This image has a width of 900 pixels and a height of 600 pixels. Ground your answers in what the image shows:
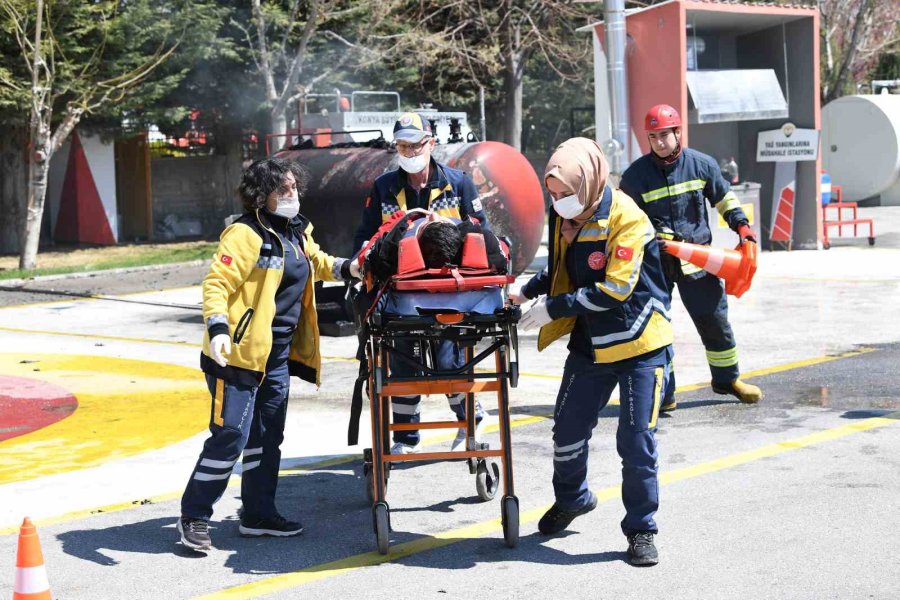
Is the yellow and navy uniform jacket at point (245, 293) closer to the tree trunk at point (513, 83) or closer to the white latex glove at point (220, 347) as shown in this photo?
the white latex glove at point (220, 347)

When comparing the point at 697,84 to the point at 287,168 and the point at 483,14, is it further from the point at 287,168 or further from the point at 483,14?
the point at 287,168

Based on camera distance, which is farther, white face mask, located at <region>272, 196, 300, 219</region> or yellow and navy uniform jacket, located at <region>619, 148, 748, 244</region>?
yellow and navy uniform jacket, located at <region>619, 148, 748, 244</region>

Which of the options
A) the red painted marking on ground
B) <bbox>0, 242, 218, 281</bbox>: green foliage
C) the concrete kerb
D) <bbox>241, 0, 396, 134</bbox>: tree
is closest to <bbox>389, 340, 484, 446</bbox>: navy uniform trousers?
the red painted marking on ground

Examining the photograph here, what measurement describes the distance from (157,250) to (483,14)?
8.72 meters

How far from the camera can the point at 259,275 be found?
5570mm

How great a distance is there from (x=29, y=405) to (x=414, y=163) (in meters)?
4.19

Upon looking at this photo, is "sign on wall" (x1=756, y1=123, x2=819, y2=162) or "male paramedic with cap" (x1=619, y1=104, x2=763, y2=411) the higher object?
"sign on wall" (x1=756, y1=123, x2=819, y2=162)

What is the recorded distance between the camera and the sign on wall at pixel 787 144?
19.7 metres

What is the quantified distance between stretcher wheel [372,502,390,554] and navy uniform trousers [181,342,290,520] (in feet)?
2.13

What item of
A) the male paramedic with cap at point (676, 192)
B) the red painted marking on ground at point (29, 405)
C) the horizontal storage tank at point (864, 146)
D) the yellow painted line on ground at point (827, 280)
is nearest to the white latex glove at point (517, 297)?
the male paramedic with cap at point (676, 192)

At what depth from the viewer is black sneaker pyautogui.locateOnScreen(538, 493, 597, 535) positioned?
5.61 metres

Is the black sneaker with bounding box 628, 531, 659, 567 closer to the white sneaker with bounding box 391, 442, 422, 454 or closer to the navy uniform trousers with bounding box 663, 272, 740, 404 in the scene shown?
the white sneaker with bounding box 391, 442, 422, 454

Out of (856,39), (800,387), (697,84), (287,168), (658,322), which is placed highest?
(856,39)

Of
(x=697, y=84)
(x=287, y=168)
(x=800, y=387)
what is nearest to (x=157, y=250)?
(x=697, y=84)
